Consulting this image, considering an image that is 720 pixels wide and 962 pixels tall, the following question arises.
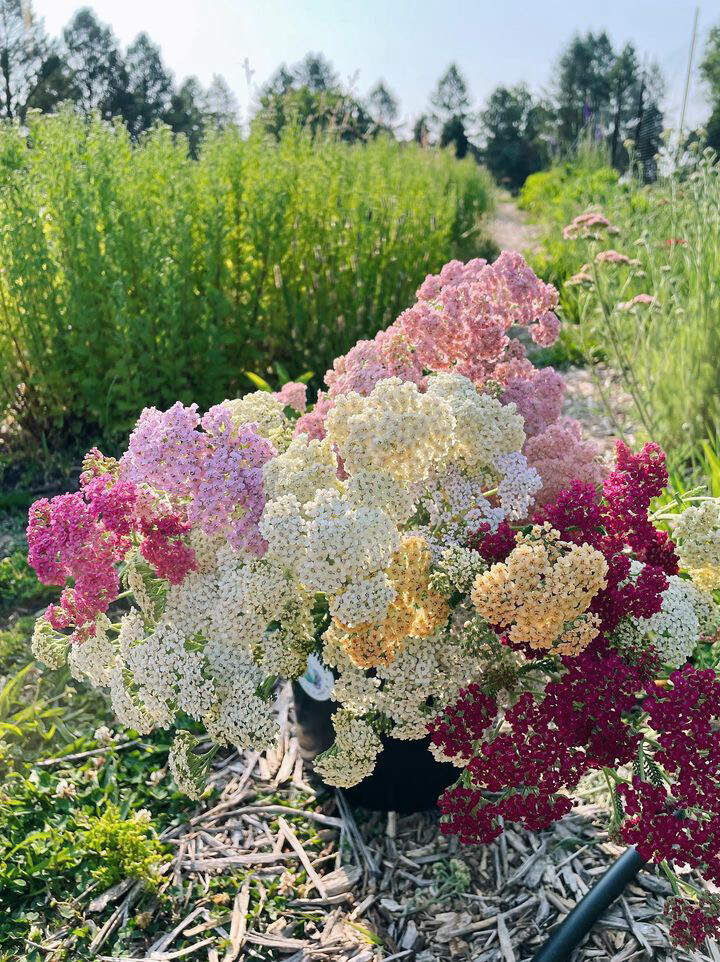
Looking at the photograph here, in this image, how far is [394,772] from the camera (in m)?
1.91

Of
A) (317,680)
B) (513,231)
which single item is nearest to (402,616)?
(317,680)

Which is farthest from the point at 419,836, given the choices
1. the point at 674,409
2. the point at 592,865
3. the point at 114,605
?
the point at 674,409

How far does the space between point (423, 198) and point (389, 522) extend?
5.31 metres

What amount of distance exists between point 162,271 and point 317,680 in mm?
2443

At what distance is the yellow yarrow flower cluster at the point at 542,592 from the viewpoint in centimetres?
129

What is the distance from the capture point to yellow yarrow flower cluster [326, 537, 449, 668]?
1.40 metres

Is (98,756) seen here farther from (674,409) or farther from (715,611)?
(674,409)

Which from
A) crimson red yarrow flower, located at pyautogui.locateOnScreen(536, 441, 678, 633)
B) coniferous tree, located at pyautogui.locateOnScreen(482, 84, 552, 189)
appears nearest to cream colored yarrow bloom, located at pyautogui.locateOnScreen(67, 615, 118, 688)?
A: crimson red yarrow flower, located at pyautogui.locateOnScreen(536, 441, 678, 633)

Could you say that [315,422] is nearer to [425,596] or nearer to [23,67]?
[425,596]

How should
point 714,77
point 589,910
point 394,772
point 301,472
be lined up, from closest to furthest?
point 301,472 → point 589,910 → point 394,772 → point 714,77

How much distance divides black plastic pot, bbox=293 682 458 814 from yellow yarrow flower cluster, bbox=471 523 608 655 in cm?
64

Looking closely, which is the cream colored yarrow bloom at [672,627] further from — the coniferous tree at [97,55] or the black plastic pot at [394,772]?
the coniferous tree at [97,55]

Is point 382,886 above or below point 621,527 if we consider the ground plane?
below

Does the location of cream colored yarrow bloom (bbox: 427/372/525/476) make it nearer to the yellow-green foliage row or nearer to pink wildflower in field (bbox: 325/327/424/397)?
pink wildflower in field (bbox: 325/327/424/397)
